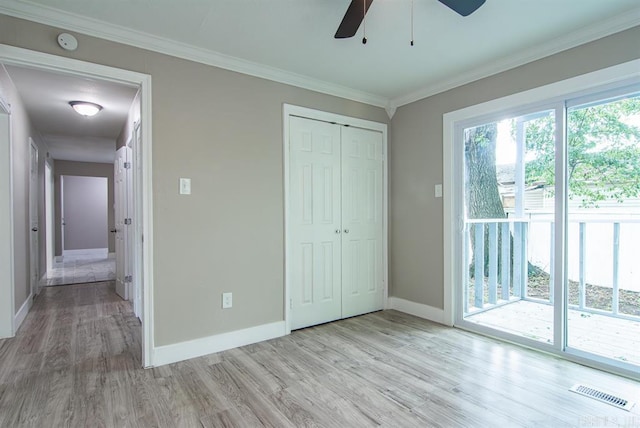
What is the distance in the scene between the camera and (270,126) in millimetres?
2994

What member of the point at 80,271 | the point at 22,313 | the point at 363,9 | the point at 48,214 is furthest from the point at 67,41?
the point at 48,214

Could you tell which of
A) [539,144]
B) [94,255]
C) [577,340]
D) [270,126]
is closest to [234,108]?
[270,126]

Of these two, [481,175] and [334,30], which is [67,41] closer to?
[334,30]

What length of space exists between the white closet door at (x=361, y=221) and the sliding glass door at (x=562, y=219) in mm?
913

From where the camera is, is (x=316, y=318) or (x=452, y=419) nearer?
(x=452, y=419)

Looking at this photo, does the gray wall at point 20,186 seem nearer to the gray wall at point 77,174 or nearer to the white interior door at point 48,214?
the white interior door at point 48,214

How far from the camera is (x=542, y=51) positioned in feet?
8.35

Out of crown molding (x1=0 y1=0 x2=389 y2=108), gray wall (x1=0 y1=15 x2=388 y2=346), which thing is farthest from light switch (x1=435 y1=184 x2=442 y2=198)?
gray wall (x1=0 y1=15 x2=388 y2=346)

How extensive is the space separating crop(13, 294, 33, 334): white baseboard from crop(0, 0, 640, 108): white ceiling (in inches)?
112

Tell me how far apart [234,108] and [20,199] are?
2801mm

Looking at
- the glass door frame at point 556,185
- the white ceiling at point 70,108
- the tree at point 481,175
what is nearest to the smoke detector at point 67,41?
the white ceiling at point 70,108

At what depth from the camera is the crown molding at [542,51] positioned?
2.16 m

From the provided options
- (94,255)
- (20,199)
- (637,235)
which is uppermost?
(20,199)

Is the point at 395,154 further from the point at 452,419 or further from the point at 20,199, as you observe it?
the point at 20,199
